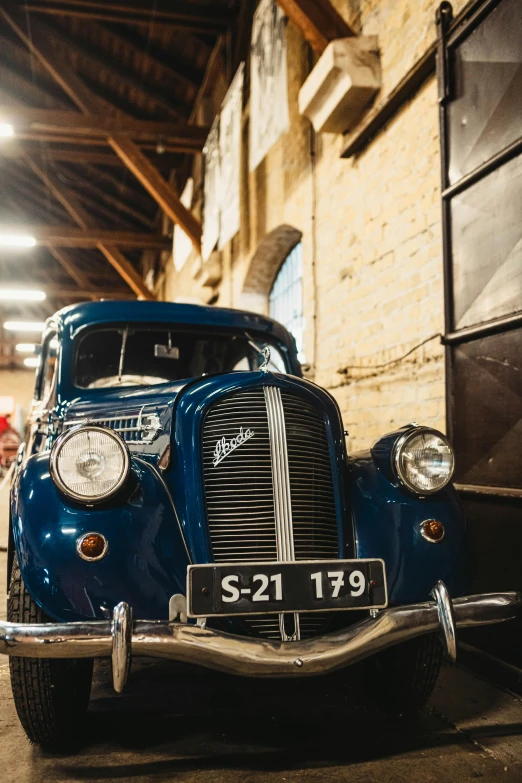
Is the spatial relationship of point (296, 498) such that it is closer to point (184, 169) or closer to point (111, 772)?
point (111, 772)

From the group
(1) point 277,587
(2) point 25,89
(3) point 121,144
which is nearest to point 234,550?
(1) point 277,587

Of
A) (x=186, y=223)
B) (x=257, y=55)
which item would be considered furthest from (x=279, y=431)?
(x=186, y=223)

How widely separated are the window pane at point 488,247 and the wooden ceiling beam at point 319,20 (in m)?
1.86

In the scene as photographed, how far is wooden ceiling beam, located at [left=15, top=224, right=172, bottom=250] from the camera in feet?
38.2

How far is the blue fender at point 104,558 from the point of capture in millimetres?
1848

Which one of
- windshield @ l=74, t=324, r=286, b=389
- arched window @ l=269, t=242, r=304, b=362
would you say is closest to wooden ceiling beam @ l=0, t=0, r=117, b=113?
arched window @ l=269, t=242, r=304, b=362

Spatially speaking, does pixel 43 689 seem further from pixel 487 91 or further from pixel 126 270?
pixel 126 270

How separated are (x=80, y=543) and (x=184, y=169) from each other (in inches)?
419

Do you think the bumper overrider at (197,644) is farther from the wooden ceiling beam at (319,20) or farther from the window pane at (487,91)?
the wooden ceiling beam at (319,20)

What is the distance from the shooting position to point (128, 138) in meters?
8.46

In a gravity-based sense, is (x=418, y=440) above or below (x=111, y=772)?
above

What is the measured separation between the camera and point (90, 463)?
6.54 ft

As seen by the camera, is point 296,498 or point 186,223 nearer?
point 296,498

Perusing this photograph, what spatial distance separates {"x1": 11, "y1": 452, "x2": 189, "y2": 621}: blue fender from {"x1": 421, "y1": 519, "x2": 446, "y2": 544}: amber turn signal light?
76 cm
